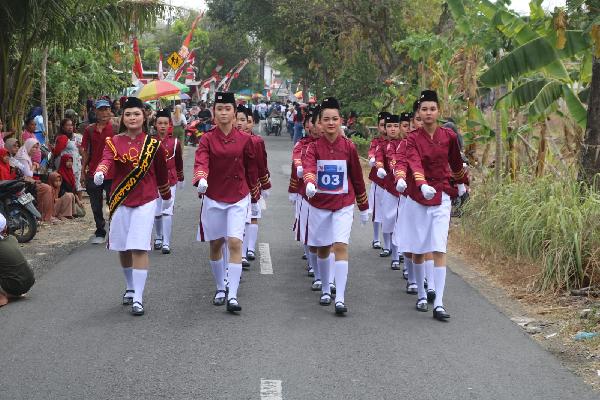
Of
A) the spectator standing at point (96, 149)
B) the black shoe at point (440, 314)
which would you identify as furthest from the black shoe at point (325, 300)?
the spectator standing at point (96, 149)

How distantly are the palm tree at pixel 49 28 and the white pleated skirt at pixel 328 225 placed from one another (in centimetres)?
720

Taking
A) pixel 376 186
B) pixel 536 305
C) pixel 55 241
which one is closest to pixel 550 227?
pixel 536 305

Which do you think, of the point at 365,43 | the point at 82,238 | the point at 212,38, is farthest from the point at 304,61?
the point at 82,238

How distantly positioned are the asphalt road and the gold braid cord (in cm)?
101

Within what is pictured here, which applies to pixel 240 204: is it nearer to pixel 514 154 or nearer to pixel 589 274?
pixel 589 274

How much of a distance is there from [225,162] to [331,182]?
107 centimetres

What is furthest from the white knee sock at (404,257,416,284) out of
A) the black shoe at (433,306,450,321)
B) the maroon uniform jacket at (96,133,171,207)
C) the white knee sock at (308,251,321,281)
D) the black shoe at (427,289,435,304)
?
the maroon uniform jacket at (96,133,171,207)

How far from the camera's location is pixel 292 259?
11.8 m

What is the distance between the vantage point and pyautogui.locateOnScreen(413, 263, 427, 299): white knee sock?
8.99 metres

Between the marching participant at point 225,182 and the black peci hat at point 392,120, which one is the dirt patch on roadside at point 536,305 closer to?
the black peci hat at point 392,120

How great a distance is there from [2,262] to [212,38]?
210 ft

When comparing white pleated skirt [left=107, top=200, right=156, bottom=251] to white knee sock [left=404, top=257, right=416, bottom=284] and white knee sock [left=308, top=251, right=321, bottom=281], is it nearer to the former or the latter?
white knee sock [left=308, top=251, right=321, bottom=281]

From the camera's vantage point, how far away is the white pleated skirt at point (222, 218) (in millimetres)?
8820

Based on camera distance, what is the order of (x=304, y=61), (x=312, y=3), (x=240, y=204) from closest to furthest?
(x=240, y=204)
(x=312, y=3)
(x=304, y=61)
